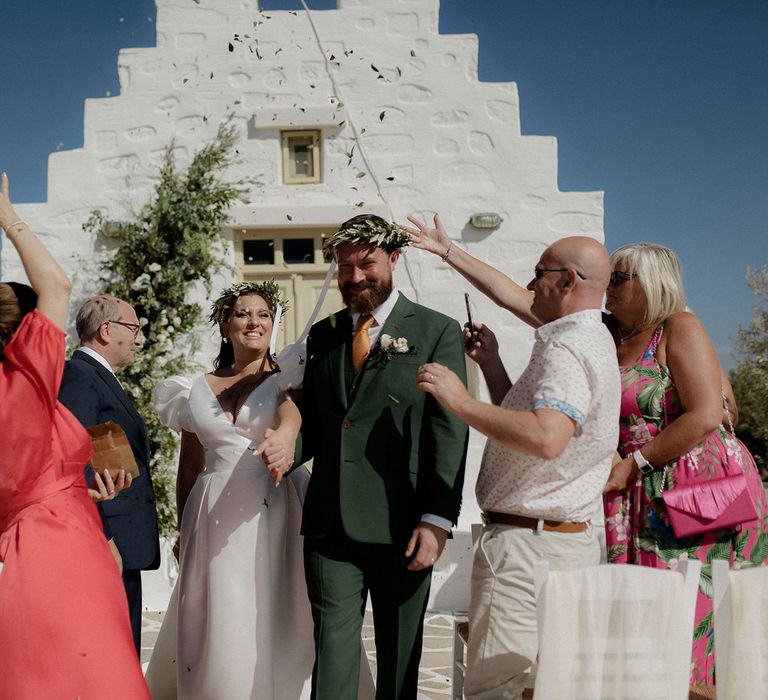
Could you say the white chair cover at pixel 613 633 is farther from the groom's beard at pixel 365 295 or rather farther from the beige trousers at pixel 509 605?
the groom's beard at pixel 365 295

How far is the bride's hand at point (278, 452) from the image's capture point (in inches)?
108

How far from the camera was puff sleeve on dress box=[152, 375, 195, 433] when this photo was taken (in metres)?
3.56

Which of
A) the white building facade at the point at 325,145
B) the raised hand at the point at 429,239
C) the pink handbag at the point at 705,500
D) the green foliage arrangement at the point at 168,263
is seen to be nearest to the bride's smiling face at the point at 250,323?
the raised hand at the point at 429,239

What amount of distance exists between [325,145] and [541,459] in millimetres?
5945

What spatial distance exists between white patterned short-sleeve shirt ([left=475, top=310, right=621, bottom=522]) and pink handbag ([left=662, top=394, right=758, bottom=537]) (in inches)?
17.5

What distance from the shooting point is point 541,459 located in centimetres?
234

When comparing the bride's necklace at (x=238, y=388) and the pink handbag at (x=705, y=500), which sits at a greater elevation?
the bride's necklace at (x=238, y=388)

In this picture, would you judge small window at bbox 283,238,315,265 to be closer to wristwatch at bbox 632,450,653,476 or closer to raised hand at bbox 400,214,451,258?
raised hand at bbox 400,214,451,258

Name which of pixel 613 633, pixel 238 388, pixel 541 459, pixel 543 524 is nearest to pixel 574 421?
pixel 541 459

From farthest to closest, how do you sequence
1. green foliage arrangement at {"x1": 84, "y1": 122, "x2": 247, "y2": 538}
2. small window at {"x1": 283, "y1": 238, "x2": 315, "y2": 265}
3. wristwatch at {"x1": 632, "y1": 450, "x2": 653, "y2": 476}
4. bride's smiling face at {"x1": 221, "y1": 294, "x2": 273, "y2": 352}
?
small window at {"x1": 283, "y1": 238, "x2": 315, "y2": 265}, green foliage arrangement at {"x1": 84, "y1": 122, "x2": 247, "y2": 538}, bride's smiling face at {"x1": 221, "y1": 294, "x2": 273, "y2": 352}, wristwatch at {"x1": 632, "y1": 450, "x2": 653, "y2": 476}

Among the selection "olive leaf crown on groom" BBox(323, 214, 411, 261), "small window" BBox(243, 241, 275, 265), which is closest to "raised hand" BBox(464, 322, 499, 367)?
"olive leaf crown on groom" BBox(323, 214, 411, 261)

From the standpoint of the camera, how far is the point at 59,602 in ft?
7.59

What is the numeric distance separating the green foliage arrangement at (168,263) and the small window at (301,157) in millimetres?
491

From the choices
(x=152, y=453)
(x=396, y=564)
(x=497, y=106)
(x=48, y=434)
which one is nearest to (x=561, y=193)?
(x=497, y=106)
